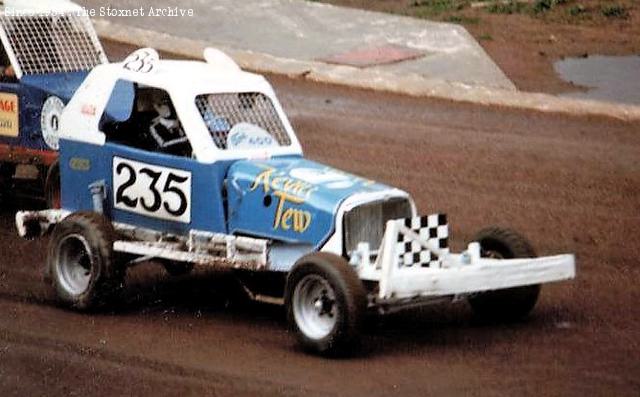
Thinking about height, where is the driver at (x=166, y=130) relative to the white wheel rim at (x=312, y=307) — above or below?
above

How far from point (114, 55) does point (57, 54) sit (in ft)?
17.5

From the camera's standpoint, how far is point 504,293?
952 centimetres

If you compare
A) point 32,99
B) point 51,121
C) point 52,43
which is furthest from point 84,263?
point 52,43

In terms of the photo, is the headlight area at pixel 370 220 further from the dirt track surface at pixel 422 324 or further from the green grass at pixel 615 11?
the green grass at pixel 615 11

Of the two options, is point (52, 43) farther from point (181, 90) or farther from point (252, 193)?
point (252, 193)

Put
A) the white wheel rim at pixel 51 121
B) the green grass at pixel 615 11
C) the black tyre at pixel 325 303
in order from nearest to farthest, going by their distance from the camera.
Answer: the black tyre at pixel 325 303
the white wheel rim at pixel 51 121
the green grass at pixel 615 11

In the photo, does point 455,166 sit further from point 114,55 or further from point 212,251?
point 114,55

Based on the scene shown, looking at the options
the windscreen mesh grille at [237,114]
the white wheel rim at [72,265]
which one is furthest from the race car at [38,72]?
the windscreen mesh grille at [237,114]

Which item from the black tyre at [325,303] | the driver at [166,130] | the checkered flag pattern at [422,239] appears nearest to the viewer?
the black tyre at [325,303]

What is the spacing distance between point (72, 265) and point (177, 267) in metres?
1.01

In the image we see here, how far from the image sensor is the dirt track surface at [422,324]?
8.45 metres

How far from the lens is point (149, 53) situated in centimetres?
1043

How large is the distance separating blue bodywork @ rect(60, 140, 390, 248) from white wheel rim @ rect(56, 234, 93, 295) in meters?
0.38

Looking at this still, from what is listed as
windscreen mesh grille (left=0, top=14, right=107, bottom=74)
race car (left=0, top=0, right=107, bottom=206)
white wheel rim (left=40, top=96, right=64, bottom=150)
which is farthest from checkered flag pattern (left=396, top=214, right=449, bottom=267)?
windscreen mesh grille (left=0, top=14, right=107, bottom=74)
